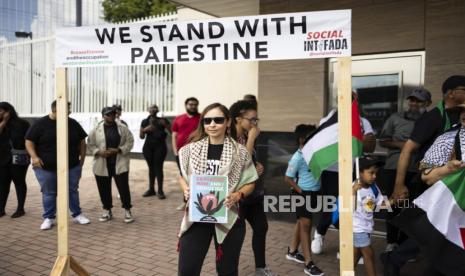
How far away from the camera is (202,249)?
3.23m

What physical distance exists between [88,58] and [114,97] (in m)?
11.6

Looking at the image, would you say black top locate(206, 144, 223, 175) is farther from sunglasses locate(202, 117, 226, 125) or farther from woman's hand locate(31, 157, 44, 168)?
woman's hand locate(31, 157, 44, 168)

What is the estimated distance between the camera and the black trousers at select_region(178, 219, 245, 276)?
317 centimetres

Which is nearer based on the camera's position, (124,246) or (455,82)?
(455,82)

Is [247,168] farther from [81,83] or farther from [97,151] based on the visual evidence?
[81,83]

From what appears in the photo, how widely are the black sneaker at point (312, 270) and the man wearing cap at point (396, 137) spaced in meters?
1.19

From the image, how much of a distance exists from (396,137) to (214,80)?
750 centimetres

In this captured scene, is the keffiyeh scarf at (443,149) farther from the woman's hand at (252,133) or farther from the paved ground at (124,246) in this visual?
the paved ground at (124,246)

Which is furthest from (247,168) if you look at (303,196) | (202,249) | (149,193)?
(149,193)

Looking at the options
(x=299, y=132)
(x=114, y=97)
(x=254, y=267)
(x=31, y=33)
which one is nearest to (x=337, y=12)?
(x=299, y=132)

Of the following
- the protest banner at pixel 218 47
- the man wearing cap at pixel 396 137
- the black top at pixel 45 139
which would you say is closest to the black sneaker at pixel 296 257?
the man wearing cap at pixel 396 137

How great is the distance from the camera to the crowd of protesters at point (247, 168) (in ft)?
10.8

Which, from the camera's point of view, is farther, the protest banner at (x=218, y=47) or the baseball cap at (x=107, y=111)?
the baseball cap at (x=107, y=111)

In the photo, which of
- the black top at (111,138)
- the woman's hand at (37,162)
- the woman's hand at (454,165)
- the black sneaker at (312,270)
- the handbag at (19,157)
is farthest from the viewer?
the handbag at (19,157)
